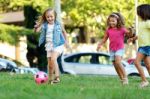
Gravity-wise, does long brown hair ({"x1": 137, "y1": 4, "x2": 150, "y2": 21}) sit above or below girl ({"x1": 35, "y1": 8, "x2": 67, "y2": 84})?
above

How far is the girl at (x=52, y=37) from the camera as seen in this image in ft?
40.8

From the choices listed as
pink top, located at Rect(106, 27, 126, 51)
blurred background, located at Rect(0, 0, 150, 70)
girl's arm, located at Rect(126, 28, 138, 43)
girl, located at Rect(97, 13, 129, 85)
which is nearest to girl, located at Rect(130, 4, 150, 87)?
girl's arm, located at Rect(126, 28, 138, 43)

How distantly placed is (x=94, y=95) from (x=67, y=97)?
2.26 feet

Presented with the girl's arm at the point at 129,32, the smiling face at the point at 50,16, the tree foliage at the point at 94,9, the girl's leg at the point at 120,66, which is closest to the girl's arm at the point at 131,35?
the girl's arm at the point at 129,32

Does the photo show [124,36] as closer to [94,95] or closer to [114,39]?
[114,39]

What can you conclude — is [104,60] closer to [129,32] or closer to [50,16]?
[129,32]

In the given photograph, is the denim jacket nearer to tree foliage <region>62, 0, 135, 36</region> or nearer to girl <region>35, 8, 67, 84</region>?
girl <region>35, 8, 67, 84</region>

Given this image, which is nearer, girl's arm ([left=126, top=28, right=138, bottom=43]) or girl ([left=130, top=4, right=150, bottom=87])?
girl ([left=130, top=4, right=150, bottom=87])

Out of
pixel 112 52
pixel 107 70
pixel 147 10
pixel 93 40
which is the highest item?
pixel 147 10

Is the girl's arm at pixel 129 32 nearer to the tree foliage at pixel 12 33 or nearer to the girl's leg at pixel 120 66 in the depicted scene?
the girl's leg at pixel 120 66

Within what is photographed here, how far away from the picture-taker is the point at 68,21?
146 feet

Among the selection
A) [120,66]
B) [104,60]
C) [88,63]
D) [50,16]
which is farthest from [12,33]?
[50,16]

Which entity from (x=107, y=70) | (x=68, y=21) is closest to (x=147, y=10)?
(x=107, y=70)

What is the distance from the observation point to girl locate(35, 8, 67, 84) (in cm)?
1245
